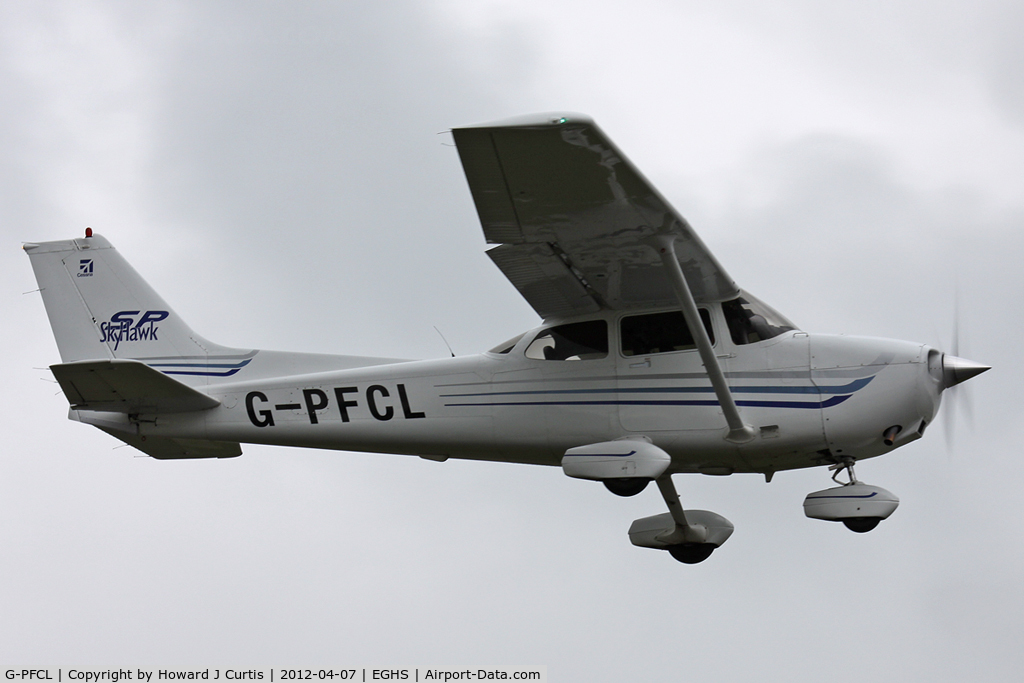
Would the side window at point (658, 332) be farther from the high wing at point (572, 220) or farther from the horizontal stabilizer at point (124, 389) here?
the horizontal stabilizer at point (124, 389)

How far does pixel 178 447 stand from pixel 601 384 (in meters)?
4.45

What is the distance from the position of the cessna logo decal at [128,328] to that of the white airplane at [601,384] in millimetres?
1042

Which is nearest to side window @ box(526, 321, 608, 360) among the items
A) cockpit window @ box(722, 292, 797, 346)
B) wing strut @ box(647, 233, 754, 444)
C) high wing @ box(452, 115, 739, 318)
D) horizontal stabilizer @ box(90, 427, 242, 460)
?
high wing @ box(452, 115, 739, 318)

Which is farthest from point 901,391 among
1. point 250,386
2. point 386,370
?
point 250,386

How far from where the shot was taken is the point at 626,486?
33.1 ft

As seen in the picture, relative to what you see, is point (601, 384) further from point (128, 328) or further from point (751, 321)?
point (128, 328)

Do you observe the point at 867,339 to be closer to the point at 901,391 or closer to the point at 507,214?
the point at 901,391

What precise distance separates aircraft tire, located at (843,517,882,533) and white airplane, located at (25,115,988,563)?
2 centimetres

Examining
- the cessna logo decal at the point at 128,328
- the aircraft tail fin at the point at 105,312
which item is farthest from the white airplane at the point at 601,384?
the cessna logo decal at the point at 128,328

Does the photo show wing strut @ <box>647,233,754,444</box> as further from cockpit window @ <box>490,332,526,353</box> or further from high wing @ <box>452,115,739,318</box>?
cockpit window @ <box>490,332,526,353</box>

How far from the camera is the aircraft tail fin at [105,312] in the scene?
41.1 ft

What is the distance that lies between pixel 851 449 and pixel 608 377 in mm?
2153

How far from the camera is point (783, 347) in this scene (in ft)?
33.8

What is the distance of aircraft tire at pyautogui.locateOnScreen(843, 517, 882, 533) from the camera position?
32.9 ft
